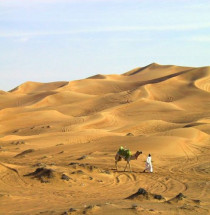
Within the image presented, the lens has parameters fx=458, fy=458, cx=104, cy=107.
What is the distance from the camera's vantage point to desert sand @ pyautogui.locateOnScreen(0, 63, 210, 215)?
439 inches

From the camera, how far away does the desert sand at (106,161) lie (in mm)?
11148

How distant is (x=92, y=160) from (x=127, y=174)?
3313 mm

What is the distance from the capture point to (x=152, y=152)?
2238cm

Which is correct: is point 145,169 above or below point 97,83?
below

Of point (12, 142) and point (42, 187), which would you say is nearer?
point (42, 187)

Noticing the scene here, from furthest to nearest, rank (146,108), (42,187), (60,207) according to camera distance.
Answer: (146,108)
(42,187)
(60,207)

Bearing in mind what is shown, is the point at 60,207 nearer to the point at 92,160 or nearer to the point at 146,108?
the point at 92,160

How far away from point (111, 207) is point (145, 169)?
324 inches

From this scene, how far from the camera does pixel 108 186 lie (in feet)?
48.6

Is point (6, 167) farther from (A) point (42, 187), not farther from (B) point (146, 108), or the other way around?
(B) point (146, 108)

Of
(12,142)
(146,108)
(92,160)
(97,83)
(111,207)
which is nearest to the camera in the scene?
(111,207)

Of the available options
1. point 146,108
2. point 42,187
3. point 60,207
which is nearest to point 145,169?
point 42,187

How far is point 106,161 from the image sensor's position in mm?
20094

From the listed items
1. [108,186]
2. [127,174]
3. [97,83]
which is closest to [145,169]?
[127,174]
